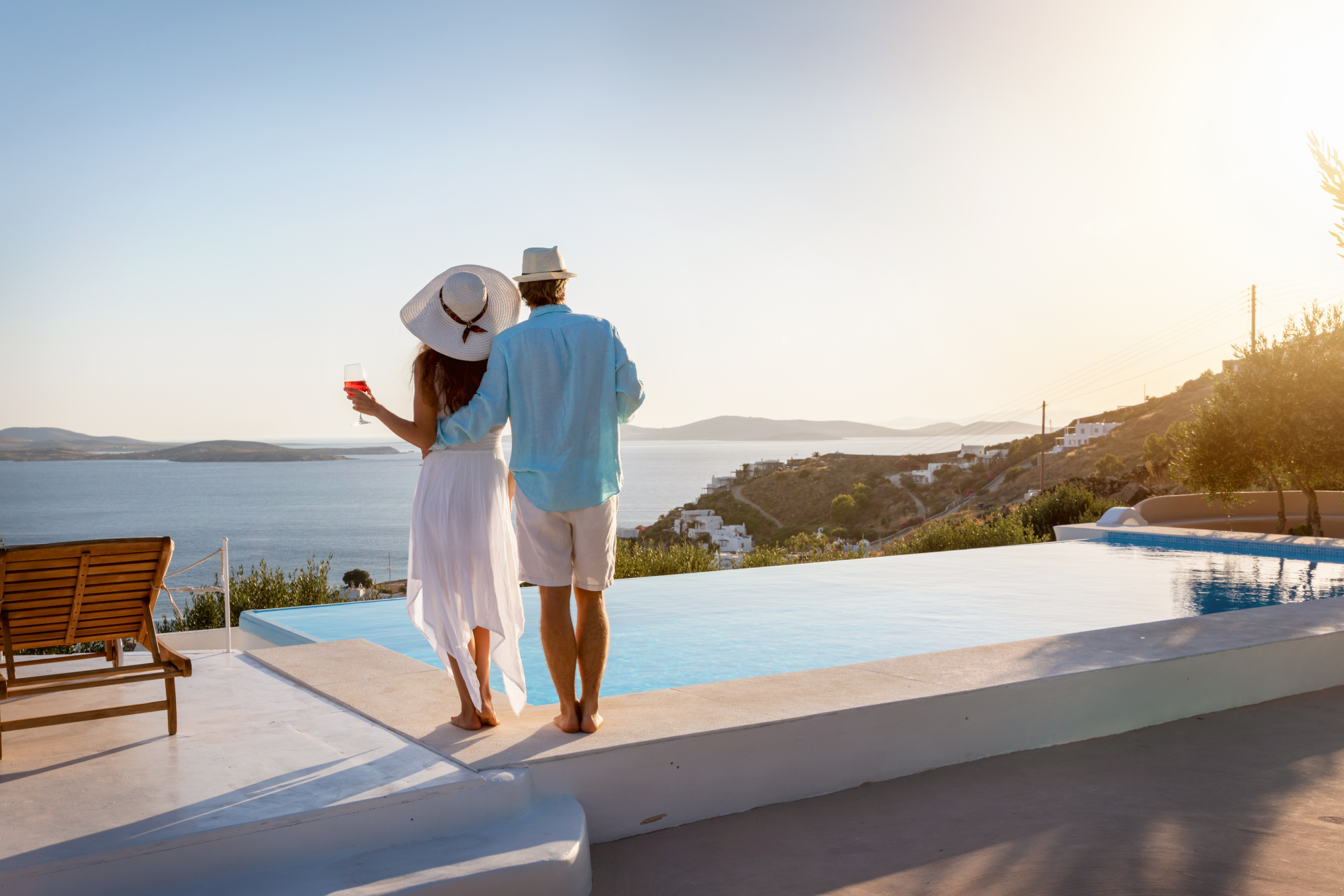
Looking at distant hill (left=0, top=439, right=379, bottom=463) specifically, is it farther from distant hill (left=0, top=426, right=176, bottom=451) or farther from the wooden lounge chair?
the wooden lounge chair

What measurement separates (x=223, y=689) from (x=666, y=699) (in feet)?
6.17

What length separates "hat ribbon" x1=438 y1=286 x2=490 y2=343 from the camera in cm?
322

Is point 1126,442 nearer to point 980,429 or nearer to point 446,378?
point 980,429

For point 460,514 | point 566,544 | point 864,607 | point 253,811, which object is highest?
point 460,514

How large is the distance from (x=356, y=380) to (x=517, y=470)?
0.60 metres

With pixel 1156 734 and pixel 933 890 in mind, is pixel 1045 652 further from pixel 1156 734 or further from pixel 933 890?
pixel 933 890

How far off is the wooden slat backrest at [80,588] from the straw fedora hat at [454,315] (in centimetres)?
121

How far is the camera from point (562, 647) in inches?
125

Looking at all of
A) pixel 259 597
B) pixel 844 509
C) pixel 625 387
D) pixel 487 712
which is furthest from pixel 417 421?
pixel 844 509

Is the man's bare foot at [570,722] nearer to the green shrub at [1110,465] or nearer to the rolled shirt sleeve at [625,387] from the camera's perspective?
the rolled shirt sleeve at [625,387]

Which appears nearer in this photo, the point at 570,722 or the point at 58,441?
the point at 570,722

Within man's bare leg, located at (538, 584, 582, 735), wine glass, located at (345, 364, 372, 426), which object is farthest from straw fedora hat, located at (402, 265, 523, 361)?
man's bare leg, located at (538, 584, 582, 735)

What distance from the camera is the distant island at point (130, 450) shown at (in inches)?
2591

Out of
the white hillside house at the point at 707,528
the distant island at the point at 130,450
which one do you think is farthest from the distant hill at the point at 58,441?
the white hillside house at the point at 707,528
